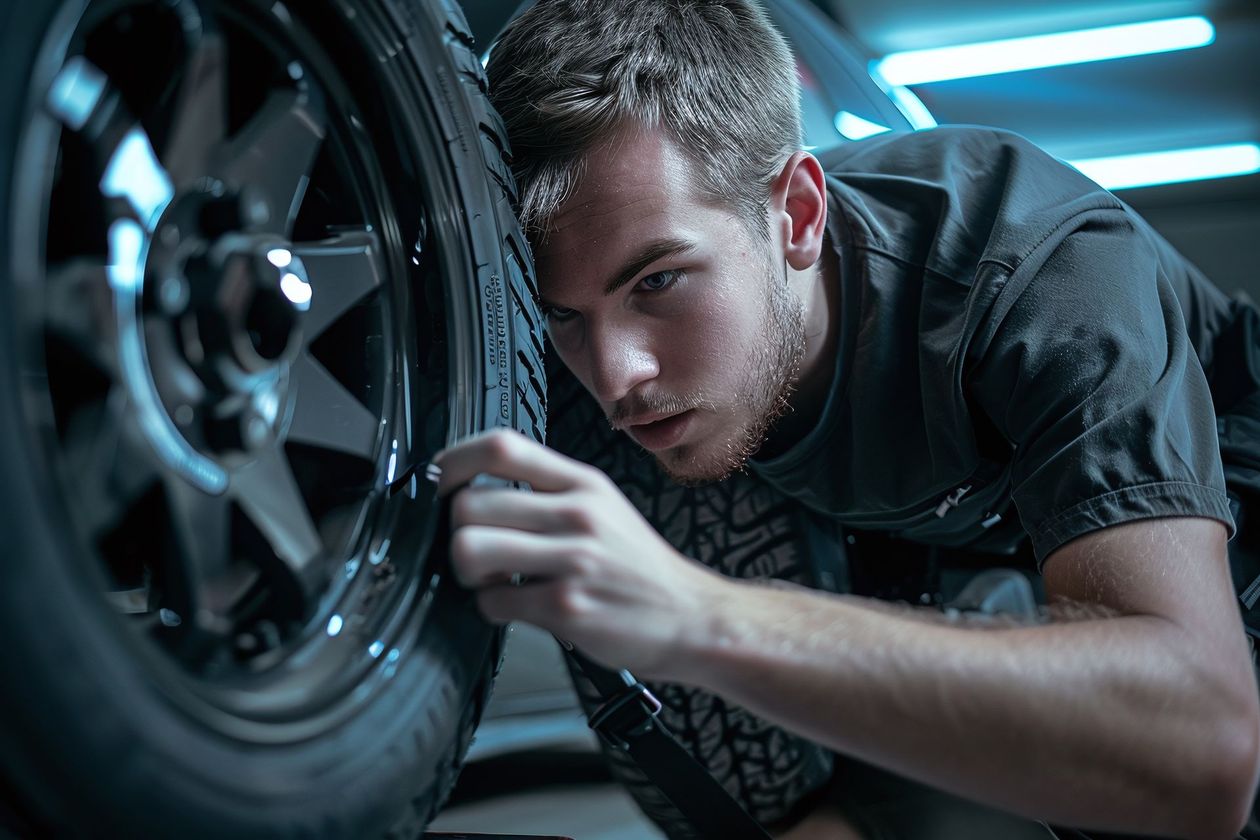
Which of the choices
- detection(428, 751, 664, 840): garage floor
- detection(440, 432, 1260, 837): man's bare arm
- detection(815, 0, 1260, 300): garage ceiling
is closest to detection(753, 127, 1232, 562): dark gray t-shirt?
detection(440, 432, 1260, 837): man's bare arm

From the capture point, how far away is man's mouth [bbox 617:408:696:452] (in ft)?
3.73

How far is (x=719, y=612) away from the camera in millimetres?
727

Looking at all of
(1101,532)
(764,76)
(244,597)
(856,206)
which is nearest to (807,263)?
(856,206)

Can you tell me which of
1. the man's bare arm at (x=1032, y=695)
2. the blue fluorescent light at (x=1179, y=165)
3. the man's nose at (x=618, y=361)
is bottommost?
the blue fluorescent light at (x=1179, y=165)

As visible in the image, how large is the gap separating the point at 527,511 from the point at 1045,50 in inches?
111

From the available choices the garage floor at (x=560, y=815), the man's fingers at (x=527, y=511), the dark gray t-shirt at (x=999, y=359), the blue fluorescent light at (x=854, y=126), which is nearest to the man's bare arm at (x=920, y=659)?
the man's fingers at (x=527, y=511)

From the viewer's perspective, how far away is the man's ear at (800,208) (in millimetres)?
1241

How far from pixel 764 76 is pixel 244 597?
82 cm

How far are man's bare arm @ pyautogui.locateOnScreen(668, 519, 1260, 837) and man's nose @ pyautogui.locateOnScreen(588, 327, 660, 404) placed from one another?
33cm

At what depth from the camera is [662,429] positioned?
1143 millimetres

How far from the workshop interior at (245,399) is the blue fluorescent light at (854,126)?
0.98 metres

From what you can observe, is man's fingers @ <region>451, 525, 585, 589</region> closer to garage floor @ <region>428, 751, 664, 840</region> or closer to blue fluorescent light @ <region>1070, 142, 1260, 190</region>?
garage floor @ <region>428, 751, 664, 840</region>

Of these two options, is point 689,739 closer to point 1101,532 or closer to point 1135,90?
point 1101,532

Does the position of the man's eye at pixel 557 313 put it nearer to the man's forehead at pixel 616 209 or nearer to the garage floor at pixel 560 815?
the man's forehead at pixel 616 209
